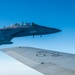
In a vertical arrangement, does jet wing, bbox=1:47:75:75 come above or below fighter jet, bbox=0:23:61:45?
below

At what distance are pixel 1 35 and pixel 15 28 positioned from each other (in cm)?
274

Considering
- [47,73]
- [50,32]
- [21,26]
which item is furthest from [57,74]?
[21,26]

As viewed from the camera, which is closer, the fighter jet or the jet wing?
the jet wing

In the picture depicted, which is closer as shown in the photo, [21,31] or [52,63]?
[52,63]

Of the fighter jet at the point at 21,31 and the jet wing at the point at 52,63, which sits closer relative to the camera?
the jet wing at the point at 52,63

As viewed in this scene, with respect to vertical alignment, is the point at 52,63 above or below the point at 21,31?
below

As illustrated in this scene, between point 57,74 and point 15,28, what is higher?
point 15,28

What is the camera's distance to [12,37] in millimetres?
31266

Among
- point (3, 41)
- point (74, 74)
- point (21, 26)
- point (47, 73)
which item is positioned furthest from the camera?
point (21, 26)

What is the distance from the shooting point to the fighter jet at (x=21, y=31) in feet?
95.5

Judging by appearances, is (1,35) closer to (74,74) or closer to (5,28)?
(5,28)

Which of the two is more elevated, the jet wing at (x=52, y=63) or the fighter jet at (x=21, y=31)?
the fighter jet at (x=21, y=31)

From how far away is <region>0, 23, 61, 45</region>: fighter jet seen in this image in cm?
2909

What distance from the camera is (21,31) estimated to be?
100 ft
